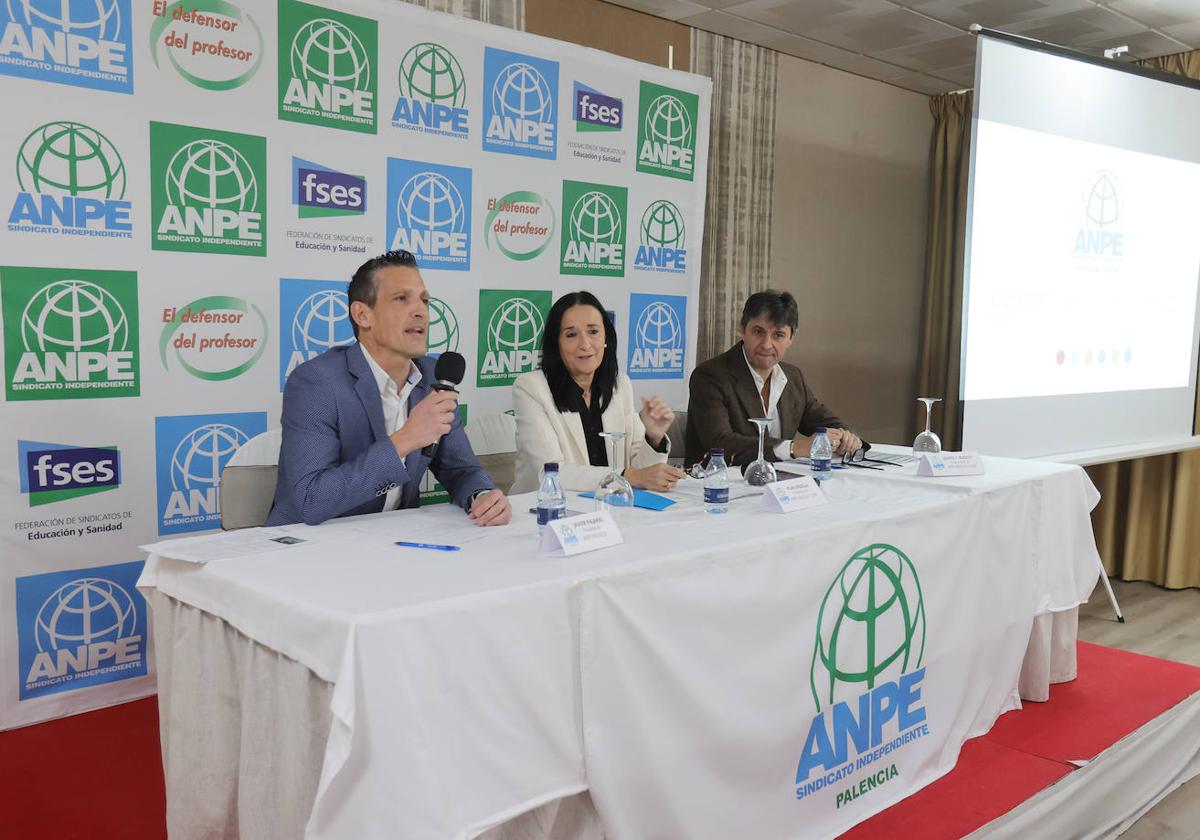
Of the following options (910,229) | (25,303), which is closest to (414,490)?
(25,303)

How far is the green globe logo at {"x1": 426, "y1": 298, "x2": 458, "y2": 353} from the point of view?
139 inches

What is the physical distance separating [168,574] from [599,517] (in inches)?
30.5

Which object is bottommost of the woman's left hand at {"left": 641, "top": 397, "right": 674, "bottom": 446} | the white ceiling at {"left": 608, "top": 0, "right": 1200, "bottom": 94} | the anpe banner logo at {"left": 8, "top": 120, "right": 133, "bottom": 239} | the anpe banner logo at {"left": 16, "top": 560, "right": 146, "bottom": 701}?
the anpe banner logo at {"left": 16, "top": 560, "right": 146, "bottom": 701}

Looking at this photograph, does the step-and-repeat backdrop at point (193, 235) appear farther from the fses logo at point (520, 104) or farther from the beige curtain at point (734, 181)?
the beige curtain at point (734, 181)

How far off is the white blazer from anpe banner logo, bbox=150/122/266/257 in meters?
1.08

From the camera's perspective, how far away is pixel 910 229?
18.6ft

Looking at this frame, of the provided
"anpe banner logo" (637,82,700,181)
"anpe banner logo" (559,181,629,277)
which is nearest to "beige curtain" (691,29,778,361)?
"anpe banner logo" (637,82,700,181)

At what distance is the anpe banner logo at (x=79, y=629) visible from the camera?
2.73 m

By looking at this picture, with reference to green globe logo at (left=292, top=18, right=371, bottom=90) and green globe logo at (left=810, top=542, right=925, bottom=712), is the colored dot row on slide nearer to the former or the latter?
green globe logo at (left=810, top=542, right=925, bottom=712)

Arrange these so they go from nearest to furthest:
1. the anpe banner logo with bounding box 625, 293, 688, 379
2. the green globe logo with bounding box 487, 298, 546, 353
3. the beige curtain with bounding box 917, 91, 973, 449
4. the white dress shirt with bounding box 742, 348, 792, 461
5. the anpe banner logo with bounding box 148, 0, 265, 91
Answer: the anpe banner logo with bounding box 148, 0, 265, 91 → the white dress shirt with bounding box 742, 348, 792, 461 → the green globe logo with bounding box 487, 298, 546, 353 → the anpe banner logo with bounding box 625, 293, 688, 379 → the beige curtain with bounding box 917, 91, 973, 449

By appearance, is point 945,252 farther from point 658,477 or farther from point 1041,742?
point 658,477

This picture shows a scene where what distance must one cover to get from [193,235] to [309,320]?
46cm

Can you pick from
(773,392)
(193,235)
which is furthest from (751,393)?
(193,235)

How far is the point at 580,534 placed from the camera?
170 cm
